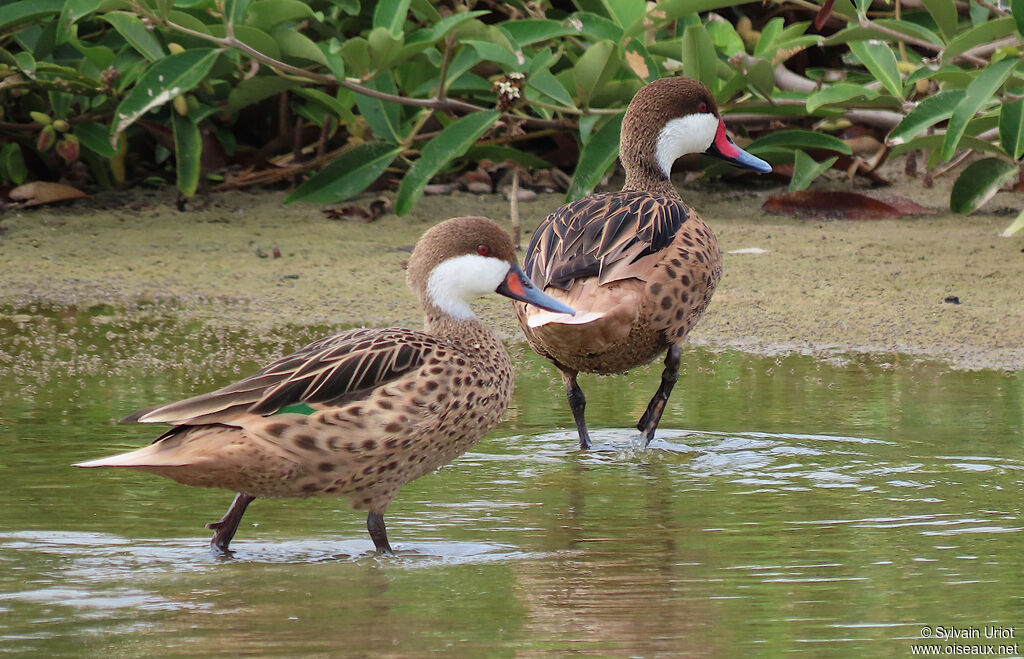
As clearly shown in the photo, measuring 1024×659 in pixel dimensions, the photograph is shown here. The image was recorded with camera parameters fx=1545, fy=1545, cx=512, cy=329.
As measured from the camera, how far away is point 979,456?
5055mm

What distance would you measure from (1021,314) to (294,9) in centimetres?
380

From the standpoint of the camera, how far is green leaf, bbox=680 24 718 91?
7863mm

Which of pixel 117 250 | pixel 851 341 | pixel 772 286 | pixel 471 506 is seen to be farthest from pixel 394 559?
pixel 117 250

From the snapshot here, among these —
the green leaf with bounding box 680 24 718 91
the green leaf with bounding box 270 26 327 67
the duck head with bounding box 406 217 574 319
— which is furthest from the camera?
the green leaf with bounding box 680 24 718 91

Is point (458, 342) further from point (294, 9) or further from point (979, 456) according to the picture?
point (294, 9)

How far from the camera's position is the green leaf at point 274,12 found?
7.70 meters

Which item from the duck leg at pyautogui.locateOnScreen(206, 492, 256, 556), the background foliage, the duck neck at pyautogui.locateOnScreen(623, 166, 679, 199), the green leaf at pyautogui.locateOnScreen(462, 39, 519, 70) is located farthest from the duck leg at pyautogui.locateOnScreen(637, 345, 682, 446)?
the green leaf at pyautogui.locateOnScreen(462, 39, 519, 70)

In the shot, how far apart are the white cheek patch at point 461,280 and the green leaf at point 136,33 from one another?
3.68 m

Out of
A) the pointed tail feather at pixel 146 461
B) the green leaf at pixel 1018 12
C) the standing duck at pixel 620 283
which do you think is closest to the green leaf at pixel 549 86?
the standing duck at pixel 620 283

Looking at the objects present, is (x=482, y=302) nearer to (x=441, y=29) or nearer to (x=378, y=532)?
(x=441, y=29)

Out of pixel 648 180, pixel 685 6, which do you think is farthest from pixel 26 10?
pixel 648 180

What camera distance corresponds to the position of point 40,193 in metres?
8.81

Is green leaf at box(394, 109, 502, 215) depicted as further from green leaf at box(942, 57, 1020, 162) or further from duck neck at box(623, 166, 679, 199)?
green leaf at box(942, 57, 1020, 162)

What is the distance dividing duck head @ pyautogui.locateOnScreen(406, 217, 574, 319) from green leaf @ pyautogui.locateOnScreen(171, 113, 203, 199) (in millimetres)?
3967
